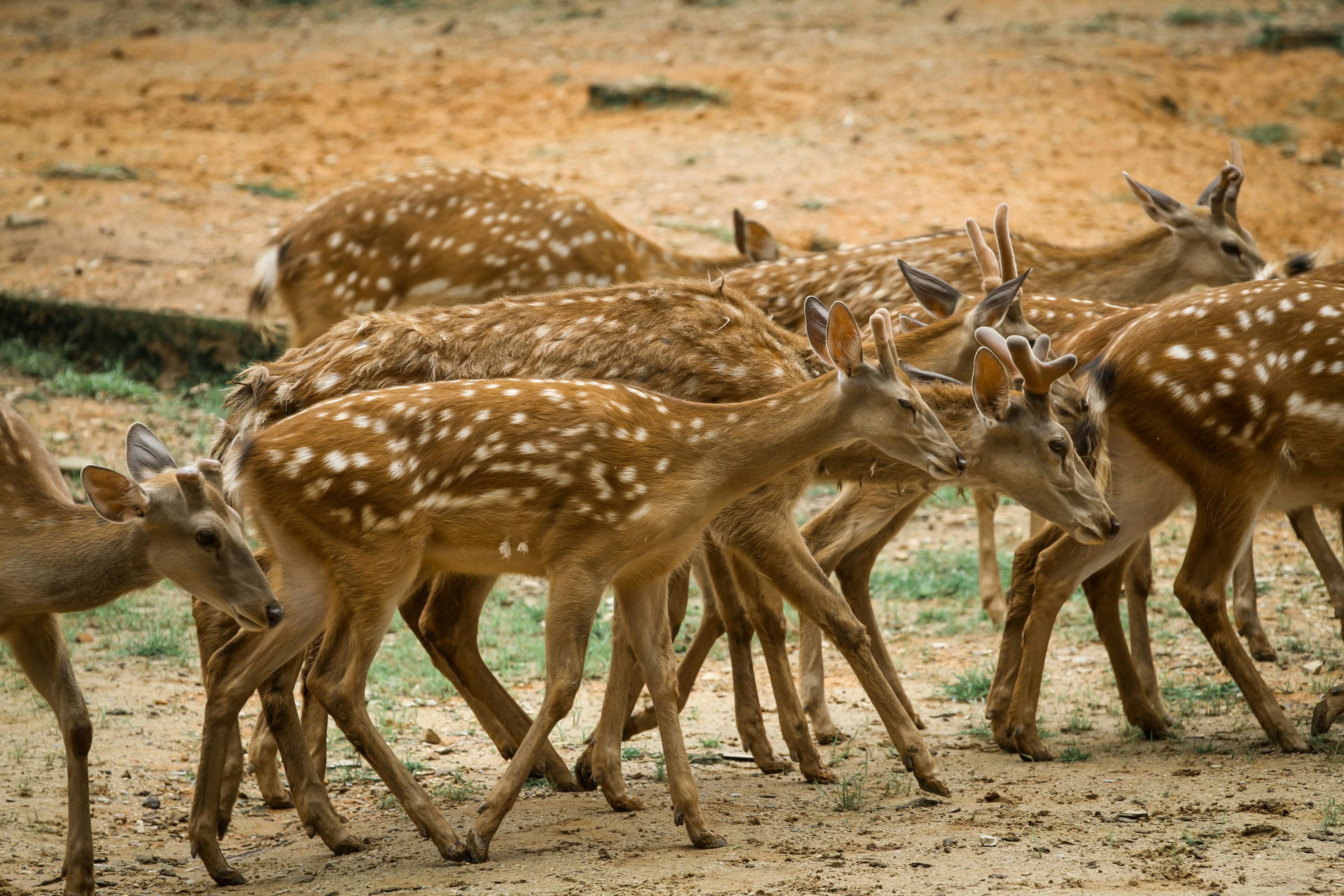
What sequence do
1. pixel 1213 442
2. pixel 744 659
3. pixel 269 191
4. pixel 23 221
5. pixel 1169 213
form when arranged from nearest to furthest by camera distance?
1. pixel 1213 442
2. pixel 744 659
3. pixel 1169 213
4. pixel 23 221
5. pixel 269 191

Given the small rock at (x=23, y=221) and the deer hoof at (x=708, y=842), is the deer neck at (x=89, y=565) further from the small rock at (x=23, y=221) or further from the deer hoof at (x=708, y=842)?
the small rock at (x=23, y=221)

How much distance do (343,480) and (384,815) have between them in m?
1.48

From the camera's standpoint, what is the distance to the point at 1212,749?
5.75 meters

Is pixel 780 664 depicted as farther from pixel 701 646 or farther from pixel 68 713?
pixel 68 713

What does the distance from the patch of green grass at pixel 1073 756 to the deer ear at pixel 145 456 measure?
11.5 ft

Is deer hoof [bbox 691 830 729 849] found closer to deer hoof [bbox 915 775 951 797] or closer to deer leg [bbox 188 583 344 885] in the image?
deer hoof [bbox 915 775 951 797]

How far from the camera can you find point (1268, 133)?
16.5 metres

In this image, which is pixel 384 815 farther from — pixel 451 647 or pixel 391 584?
pixel 391 584

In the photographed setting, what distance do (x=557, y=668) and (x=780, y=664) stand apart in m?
1.24

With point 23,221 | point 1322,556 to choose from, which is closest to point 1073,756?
point 1322,556

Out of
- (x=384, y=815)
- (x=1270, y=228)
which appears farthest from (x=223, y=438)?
(x=1270, y=228)

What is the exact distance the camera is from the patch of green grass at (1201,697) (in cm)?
636

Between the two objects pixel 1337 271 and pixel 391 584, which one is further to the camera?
pixel 1337 271

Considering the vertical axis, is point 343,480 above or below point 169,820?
above
